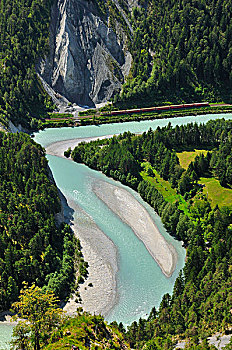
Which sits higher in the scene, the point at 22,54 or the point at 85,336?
the point at 22,54

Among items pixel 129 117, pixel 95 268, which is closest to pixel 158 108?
pixel 129 117

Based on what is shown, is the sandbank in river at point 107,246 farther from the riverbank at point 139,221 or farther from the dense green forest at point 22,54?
the dense green forest at point 22,54

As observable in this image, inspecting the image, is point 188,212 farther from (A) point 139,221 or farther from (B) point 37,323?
(B) point 37,323

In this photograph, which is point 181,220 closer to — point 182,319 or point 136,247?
point 136,247

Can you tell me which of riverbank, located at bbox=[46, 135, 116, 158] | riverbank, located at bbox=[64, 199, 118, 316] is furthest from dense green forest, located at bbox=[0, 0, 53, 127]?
riverbank, located at bbox=[64, 199, 118, 316]

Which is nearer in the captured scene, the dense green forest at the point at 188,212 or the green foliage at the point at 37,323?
the green foliage at the point at 37,323

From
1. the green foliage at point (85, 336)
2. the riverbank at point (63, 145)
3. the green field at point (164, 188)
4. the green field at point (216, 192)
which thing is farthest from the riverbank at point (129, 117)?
the green foliage at point (85, 336)
